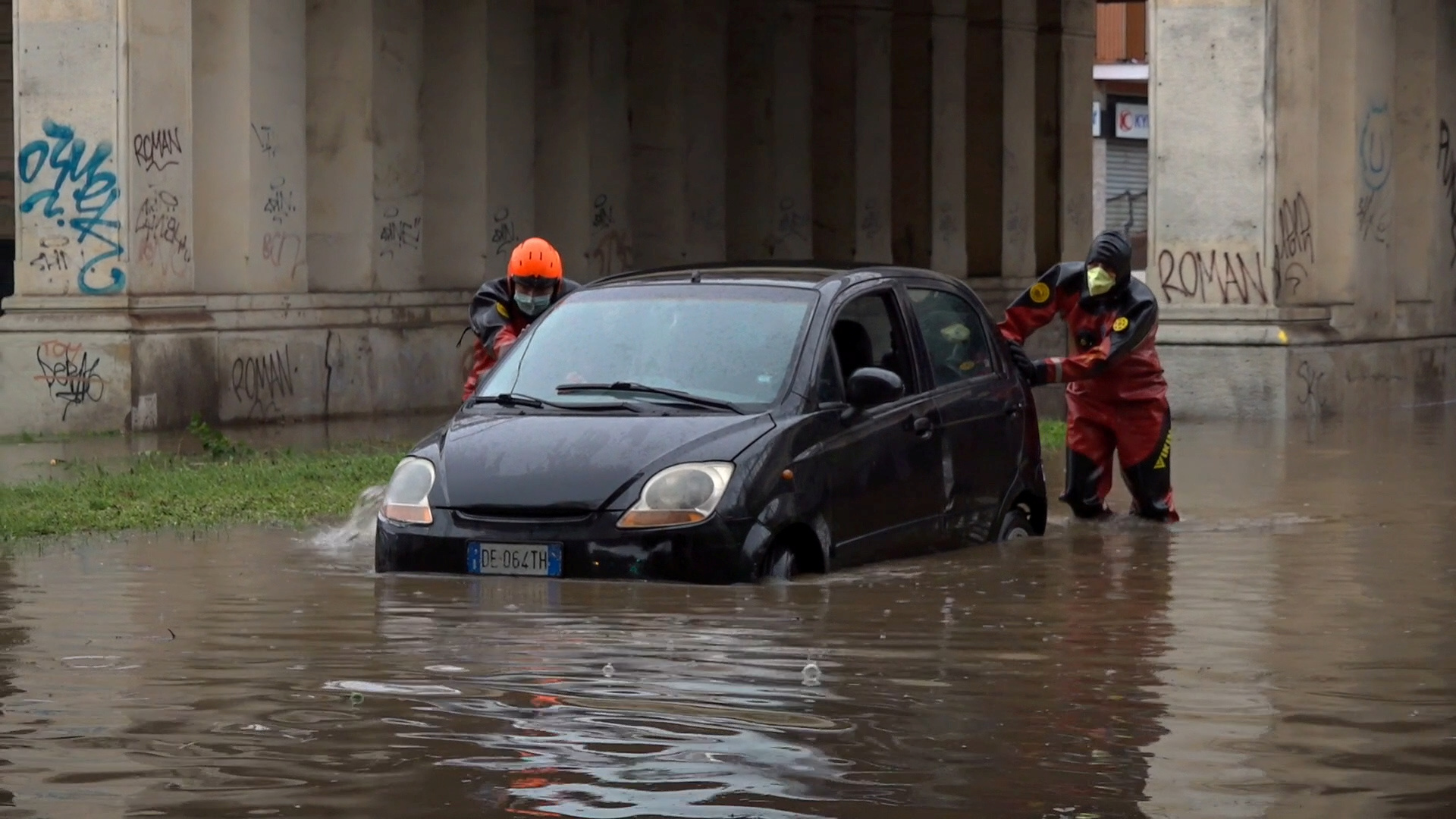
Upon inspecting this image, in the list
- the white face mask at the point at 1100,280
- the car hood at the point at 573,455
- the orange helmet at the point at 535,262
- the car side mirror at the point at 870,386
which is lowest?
the car hood at the point at 573,455

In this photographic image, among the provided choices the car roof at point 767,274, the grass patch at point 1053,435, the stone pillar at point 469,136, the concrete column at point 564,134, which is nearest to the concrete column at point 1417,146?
the grass patch at point 1053,435

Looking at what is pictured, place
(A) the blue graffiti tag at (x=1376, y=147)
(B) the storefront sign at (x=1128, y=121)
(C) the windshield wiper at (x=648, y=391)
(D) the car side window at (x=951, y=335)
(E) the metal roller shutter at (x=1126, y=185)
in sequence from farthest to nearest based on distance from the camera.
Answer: (B) the storefront sign at (x=1128, y=121) < (E) the metal roller shutter at (x=1126, y=185) < (A) the blue graffiti tag at (x=1376, y=147) < (D) the car side window at (x=951, y=335) < (C) the windshield wiper at (x=648, y=391)

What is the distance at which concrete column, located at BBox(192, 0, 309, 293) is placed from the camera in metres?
21.6

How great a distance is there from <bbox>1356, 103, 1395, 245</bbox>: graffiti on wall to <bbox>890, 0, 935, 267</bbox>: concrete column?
1438 centimetres

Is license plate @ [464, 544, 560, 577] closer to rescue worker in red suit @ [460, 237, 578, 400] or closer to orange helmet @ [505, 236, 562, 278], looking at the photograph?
rescue worker in red suit @ [460, 237, 578, 400]

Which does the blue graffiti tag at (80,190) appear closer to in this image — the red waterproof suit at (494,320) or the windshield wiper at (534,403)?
the red waterproof suit at (494,320)

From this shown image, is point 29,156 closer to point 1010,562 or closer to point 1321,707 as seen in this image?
point 1010,562

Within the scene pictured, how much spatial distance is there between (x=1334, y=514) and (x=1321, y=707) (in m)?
6.28

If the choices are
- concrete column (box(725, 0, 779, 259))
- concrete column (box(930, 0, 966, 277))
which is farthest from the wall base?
concrete column (box(930, 0, 966, 277))

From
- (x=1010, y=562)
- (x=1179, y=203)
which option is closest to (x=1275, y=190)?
(x=1179, y=203)

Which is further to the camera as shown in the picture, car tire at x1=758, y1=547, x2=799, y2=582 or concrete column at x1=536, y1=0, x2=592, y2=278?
concrete column at x1=536, y1=0, x2=592, y2=278

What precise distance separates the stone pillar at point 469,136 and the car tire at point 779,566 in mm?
17176

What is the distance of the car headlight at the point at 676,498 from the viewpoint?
8867 mm

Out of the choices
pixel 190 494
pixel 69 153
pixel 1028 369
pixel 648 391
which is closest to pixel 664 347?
pixel 648 391
